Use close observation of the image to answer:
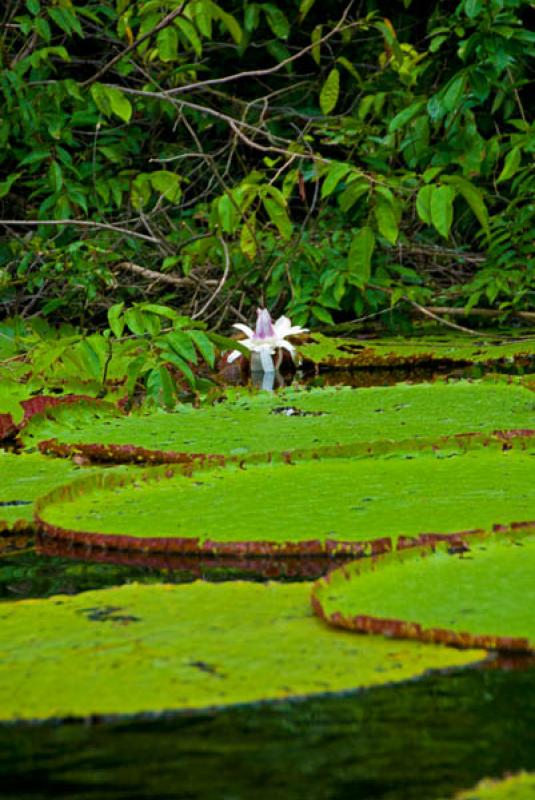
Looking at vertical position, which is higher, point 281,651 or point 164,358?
point 281,651

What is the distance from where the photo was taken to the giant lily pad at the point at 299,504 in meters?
1.88

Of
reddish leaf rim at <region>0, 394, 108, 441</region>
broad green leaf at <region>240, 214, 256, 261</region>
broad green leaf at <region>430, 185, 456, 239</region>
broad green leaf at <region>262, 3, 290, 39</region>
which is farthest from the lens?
broad green leaf at <region>262, 3, 290, 39</region>

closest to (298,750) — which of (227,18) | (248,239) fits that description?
(248,239)

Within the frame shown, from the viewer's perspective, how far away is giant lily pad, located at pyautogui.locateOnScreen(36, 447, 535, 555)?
188 cm

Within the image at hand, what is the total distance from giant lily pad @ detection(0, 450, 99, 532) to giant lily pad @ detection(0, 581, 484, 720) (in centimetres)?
55

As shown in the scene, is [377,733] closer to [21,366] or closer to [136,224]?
[21,366]

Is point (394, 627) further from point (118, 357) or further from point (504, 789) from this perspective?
point (118, 357)

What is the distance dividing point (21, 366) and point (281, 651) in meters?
2.29

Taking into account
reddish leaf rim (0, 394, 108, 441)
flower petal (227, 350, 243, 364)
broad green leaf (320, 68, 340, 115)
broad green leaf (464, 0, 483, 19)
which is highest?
broad green leaf (464, 0, 483, 19)

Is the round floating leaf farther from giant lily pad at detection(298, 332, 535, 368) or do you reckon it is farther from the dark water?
giant lily pad at detection(298, 332, 535, 368)

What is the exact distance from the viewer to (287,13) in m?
6.62

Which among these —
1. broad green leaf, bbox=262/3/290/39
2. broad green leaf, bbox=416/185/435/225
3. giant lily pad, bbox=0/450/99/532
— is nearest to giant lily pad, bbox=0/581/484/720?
giant lily pad, bbox=0/450/99/532

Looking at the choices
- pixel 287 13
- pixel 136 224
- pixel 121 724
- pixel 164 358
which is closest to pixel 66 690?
pixel 121 724

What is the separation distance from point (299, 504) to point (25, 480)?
2.09 feet
